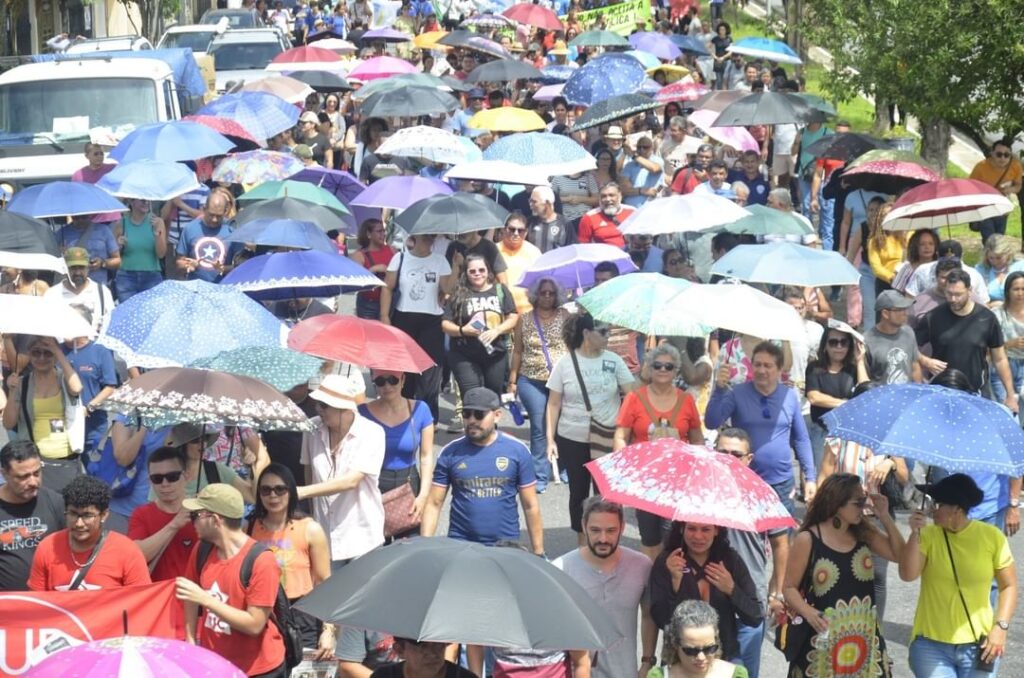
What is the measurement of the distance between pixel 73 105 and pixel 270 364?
11674mm

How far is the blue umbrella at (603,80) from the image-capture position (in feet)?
69.8

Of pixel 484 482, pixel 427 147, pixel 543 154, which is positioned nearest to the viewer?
pixel 484 482

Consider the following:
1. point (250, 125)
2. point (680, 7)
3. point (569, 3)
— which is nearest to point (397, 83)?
point (250, 125)

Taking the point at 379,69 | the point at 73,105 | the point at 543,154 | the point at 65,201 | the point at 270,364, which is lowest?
the point at 379,69

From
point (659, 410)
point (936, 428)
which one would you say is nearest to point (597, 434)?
point (659, 410)

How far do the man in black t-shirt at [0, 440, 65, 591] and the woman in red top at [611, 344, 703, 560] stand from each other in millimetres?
3250

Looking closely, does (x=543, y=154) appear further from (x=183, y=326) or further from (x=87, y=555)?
(x=87, y=555)

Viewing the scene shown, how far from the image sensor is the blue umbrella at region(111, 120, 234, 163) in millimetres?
17281

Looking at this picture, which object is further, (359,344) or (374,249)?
(374,249)

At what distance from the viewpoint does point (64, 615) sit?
7.67m

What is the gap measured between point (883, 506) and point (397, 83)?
1484 cm

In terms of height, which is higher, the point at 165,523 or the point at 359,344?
the point at 359,344

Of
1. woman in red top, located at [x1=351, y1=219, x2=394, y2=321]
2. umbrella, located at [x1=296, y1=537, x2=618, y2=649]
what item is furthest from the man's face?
woman in red top, located at [x1=351, y1=219, x2=394, y2=321]

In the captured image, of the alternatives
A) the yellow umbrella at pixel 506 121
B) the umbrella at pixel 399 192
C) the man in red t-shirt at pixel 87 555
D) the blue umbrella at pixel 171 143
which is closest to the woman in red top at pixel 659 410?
the man in red t-shirt at pixel 87 555
